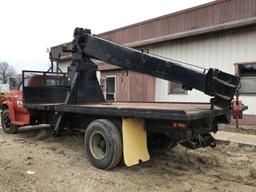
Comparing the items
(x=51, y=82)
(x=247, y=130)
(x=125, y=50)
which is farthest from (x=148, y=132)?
(x=247, y=130)

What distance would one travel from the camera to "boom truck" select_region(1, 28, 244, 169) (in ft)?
18.4

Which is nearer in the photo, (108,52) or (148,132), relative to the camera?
(148,132)

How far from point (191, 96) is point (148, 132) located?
8.11m

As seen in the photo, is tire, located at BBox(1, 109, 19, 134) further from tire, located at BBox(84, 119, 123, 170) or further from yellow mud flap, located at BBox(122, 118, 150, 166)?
yellow mud flap, located at BBox(122, 118, 150, 166)

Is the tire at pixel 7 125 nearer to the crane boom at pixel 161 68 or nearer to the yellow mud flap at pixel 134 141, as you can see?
the crane boom at pixel 161 68

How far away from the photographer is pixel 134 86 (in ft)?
56.1

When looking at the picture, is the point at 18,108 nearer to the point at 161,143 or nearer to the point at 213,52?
the point at 161,143

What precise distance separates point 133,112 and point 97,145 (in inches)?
55.1

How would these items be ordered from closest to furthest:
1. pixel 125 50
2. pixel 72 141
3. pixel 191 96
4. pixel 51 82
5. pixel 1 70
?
pixel 125 50
pixel 72 141
pixel 51 82
pixel 191 96
pixel 1 70

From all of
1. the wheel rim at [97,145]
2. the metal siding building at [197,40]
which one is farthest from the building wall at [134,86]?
the wheel rim at [97,145]

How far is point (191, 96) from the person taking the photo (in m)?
13.9

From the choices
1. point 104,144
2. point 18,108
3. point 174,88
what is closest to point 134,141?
point 104,144

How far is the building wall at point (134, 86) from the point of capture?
16062 mm

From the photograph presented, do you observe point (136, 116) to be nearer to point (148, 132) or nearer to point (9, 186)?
point (148, 132)
